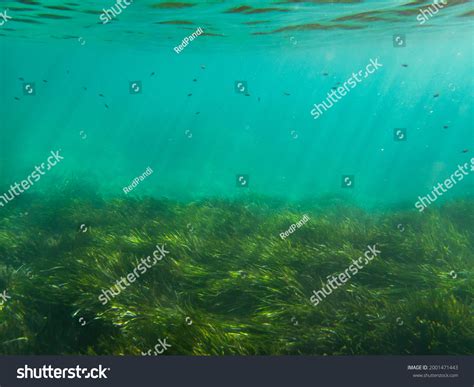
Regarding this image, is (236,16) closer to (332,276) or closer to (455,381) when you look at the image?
(332,276)

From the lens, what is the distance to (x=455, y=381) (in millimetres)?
5160

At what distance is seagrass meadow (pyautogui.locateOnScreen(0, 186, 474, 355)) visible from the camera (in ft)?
17.3

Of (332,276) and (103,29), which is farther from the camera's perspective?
(103,29)

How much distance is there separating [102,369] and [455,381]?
4874mm

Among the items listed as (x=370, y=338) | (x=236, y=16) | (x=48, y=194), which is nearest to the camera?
(x=370, y=338)

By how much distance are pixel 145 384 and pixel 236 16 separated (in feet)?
52.8

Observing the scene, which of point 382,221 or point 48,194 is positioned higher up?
point 48,194

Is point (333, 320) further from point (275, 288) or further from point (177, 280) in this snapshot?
point (177, 280)

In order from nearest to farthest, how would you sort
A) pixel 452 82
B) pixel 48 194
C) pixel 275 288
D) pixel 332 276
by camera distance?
pixel 275 288 < pixel 332 276 < pixel 48 194 < pixel 452 82

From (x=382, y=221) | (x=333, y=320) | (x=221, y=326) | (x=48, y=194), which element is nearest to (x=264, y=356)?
(x=221, y=326)

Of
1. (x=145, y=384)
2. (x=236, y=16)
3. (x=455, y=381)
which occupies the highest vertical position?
(x=236, y=16)

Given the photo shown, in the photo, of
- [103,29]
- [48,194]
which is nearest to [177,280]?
[48,194]

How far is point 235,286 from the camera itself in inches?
260

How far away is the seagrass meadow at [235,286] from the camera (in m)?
5.27
